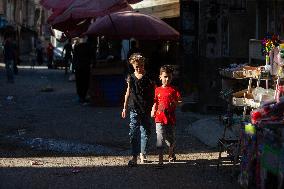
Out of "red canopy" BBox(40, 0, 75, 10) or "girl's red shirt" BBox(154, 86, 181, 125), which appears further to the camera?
"red canopy" BBox(40, 0, 75, 10)

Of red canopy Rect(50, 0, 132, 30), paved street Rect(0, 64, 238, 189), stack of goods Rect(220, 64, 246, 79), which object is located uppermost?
red canopy Rect(50, 0, 132, 30)

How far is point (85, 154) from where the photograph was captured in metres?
9.20

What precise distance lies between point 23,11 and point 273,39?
188 ft

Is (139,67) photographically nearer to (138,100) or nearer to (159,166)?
(138,100)

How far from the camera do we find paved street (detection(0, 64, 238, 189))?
288 inches

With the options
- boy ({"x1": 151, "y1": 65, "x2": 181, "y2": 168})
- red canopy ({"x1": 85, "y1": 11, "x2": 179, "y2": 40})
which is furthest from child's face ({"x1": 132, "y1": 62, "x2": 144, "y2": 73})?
red canopy ({"x1": 85, "y1": 11, "x2": 179, "y2": 40})

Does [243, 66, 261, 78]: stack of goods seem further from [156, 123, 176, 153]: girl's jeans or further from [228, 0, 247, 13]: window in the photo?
[228, 0, 247, 13]: window

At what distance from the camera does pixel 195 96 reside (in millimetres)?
14938

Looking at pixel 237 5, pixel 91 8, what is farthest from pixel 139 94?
pixel 237 5

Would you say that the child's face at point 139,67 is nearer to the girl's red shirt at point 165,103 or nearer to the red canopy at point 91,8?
the girl's red shirt at point 165,103

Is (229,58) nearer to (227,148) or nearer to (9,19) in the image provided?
(227,148)

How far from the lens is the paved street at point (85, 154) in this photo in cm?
732

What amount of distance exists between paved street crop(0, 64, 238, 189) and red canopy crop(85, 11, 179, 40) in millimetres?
1848

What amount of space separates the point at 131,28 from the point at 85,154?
591cm
